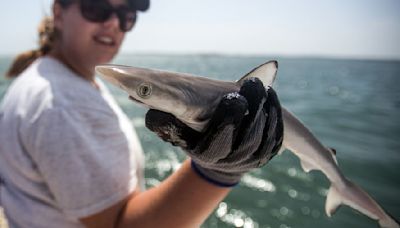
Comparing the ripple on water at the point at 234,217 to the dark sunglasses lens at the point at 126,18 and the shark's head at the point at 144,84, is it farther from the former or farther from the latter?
the shark's head at the point at 144,84

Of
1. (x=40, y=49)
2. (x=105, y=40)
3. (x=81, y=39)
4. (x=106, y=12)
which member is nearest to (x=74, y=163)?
(x=81, y=39)

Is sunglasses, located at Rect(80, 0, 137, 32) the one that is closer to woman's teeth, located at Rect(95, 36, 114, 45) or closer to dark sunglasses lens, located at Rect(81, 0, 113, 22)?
dark sunglasses lens, located at Rect(81, 0, 113, 22)

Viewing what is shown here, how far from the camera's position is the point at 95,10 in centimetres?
281

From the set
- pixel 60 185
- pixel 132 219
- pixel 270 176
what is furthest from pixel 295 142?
pixel 270 176

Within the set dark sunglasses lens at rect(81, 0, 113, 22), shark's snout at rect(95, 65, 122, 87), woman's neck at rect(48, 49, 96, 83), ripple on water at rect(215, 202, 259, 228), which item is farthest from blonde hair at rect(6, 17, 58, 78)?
ripple on water at rect(215, 202, 259, 228)

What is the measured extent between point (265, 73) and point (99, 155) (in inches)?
42.2

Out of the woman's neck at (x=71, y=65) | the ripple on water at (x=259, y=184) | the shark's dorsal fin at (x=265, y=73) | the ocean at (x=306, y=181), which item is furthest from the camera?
the ripple on water at (x=259, y=184)

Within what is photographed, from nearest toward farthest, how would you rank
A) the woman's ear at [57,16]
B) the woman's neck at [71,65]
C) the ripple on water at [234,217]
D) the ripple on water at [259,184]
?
the woman's neck at [71,65], the woman's ear at [57,16], the ripple on water at [234,217], the ripple on water at [259,184]

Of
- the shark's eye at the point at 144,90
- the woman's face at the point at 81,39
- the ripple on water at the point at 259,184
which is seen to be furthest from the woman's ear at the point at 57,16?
the ripple on water at the point at 259,184

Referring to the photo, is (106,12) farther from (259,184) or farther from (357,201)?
(259,184)

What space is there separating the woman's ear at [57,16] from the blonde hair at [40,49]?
56 mm

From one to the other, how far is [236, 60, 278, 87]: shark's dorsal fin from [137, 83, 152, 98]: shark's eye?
58 centimetres

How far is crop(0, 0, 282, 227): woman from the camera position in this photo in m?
1.63

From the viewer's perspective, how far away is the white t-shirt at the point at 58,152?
193cm
